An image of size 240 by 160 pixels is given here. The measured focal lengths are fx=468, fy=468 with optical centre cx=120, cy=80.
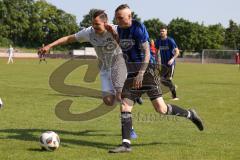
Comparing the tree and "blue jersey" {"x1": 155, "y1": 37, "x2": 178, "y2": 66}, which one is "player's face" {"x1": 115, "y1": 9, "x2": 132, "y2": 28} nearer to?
"blue jersey" {"x1": 155, "y1": 37, "x2": 178, "y2": 66}

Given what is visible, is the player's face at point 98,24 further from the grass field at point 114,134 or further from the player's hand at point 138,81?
the grass field at point 114,134

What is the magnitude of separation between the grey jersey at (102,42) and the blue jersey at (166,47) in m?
5.77

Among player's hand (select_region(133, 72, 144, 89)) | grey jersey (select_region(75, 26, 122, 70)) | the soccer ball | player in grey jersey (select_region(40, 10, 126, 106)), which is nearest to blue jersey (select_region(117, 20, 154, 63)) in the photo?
player's hand (select_region(133, 72, 144, 89))

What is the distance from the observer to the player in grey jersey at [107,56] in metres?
7.70

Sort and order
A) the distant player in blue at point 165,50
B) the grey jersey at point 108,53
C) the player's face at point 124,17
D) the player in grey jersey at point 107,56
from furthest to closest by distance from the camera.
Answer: the distant player in blue at point 165,50 → the grey jersey at point 108,53 → the player in grey jersey at point 107,56 → the player's face at point 124,17

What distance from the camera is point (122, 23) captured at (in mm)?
6828

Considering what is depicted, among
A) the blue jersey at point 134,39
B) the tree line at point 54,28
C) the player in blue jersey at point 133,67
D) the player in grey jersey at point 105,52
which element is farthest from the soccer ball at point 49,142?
the tree line at point 54,28

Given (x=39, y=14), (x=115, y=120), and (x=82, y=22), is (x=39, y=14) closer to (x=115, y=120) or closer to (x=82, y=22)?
(x=82, y=22)

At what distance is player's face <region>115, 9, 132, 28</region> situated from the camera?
6730mm

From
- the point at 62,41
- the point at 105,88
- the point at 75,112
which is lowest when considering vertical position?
the point at 75,112

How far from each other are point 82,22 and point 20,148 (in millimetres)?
127810

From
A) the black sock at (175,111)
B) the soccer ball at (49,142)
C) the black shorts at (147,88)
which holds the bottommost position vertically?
the soccer ball at (49,142)

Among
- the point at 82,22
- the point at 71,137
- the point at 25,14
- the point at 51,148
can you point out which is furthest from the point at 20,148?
the point at 82,22

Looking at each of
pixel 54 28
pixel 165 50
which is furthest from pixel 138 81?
pixel 54 28
